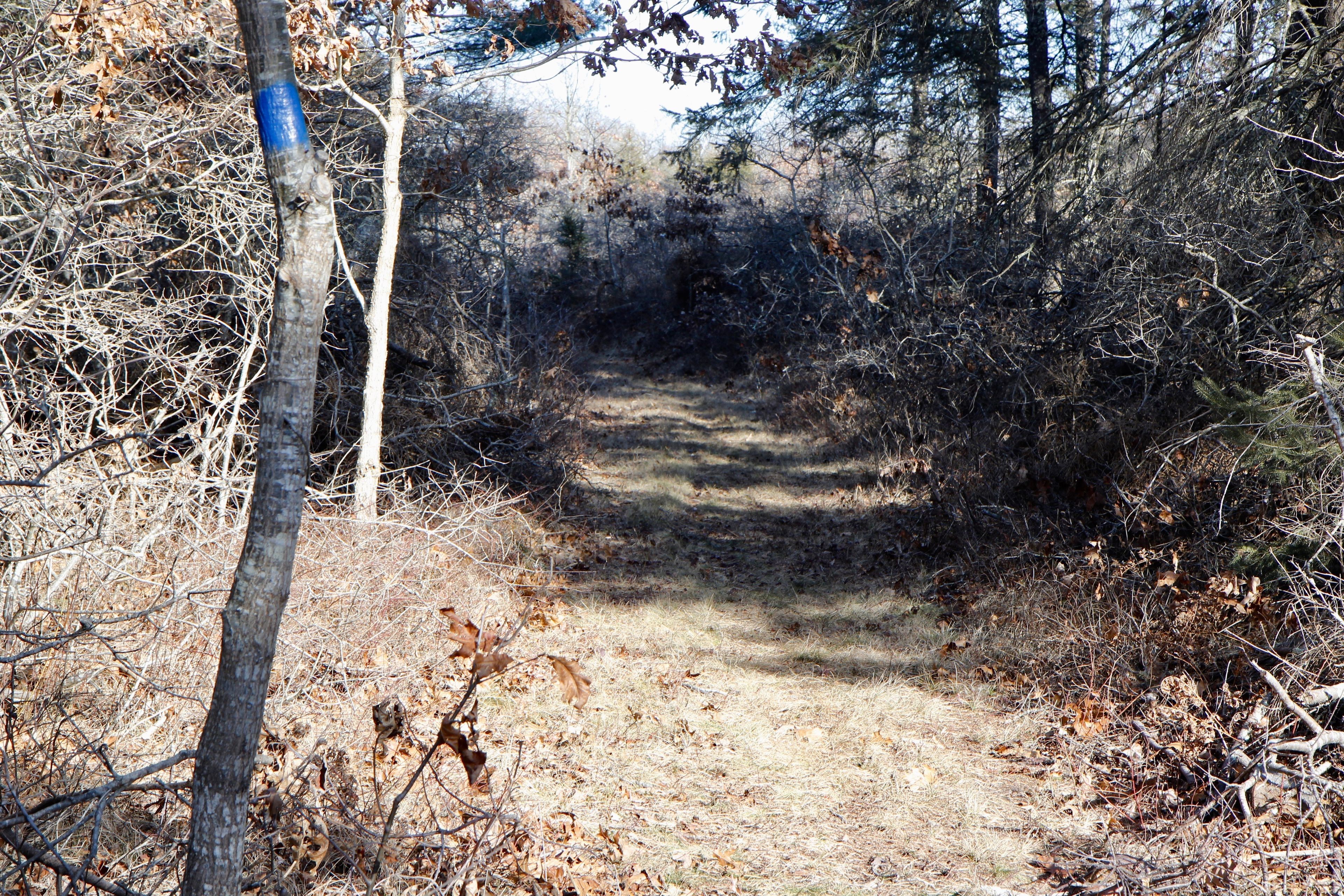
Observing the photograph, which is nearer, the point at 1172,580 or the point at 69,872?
the point at 69,872

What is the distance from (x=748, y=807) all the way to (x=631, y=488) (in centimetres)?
682

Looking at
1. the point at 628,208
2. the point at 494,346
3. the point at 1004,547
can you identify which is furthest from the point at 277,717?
the point at 628,208

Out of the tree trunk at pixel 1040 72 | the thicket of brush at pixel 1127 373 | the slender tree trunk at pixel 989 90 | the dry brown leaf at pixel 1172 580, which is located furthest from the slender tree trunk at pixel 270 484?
the slender tree trunk at pixel 989 90

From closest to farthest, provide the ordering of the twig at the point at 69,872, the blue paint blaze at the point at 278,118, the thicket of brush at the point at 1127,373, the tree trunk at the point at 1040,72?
the blue paint blaze at the point at 278,118, the twig at the point at 69,872, the thicket of brush at the point at 1127,373, the tree trunk at the point at 1040,72

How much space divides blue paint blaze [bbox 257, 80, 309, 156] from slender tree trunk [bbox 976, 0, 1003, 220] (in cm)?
832

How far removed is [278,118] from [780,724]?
4.75 meters

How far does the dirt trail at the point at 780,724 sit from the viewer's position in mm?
4398

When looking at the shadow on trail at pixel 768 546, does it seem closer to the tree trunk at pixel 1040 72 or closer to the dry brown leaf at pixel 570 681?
the tree trunk at pixel 1040 72

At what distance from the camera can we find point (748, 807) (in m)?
4.82

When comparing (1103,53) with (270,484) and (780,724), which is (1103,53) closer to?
(780,724)

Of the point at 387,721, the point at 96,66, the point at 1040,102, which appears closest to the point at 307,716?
the point at 387,721

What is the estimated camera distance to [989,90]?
10289 mm

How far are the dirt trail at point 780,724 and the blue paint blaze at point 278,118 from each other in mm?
3419

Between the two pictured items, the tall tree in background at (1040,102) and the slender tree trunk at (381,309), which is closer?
the slender tree trunk at (381,309)
